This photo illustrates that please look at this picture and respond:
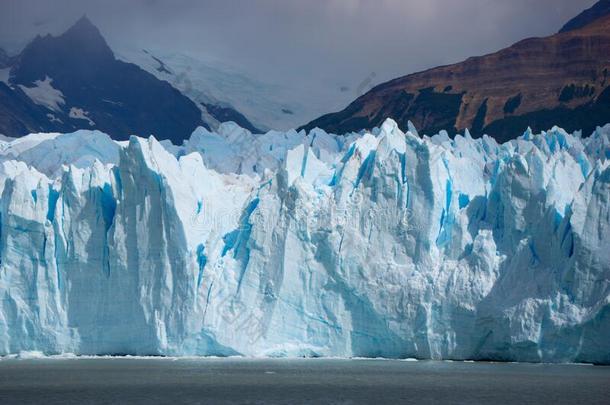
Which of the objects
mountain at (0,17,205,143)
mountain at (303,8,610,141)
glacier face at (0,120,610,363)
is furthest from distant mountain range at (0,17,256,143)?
glacier face at (0,120,610,363)

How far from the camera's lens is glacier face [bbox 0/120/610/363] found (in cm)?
3538

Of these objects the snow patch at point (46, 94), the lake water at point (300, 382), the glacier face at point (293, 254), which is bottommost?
the lake water at point (300, 382)

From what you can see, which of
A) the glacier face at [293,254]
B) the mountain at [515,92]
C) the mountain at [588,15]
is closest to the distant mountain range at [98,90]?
the mountain at [515,92]

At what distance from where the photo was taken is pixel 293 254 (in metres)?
37.3

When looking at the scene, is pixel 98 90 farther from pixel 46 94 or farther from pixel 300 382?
pixel 300 382

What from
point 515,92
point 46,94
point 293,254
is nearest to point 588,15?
point 515,92

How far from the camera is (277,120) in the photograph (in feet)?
237

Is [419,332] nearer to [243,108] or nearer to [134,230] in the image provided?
[134,230]

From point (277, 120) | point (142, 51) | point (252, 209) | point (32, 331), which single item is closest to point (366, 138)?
point (252, 209)

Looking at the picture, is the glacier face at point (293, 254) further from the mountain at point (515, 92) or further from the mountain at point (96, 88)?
the mountain at point (96, 88)

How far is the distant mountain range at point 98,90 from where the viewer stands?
7369cm

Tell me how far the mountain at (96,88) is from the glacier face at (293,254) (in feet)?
115

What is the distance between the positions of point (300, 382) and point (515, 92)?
3364 centimetres

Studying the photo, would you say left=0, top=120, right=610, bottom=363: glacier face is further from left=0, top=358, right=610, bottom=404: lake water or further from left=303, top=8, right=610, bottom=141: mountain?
left=303, top=8, right=610, bottom=141: mountain
